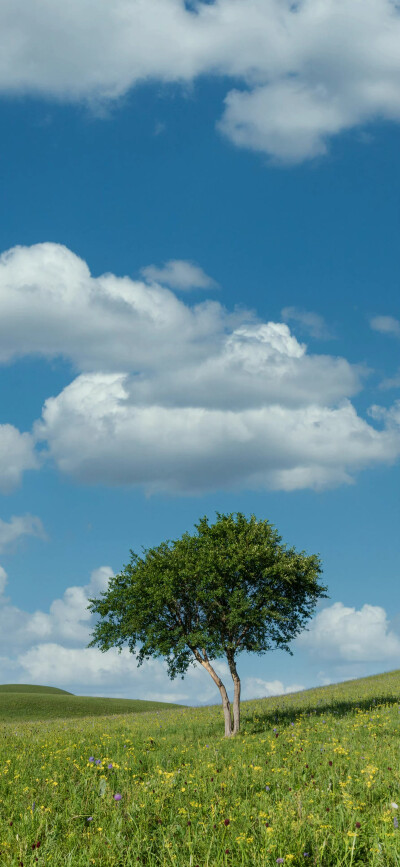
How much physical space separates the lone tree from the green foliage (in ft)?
0.16

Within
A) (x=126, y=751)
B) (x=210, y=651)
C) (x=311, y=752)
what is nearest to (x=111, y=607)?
(x=210, y=651)

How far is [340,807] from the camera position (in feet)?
36.7

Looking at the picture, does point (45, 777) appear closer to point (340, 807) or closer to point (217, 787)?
point (217, 787)

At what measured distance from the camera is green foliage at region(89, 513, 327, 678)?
30.2 meters

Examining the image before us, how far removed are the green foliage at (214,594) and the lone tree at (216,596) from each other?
0.05 metres

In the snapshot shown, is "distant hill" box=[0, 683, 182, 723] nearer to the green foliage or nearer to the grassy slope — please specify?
the grassy slope

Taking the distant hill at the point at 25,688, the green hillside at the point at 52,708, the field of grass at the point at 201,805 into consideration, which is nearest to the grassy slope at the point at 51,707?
the green hillside at the point at 52,708

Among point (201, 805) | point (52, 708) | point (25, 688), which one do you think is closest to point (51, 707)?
point (52, 708)

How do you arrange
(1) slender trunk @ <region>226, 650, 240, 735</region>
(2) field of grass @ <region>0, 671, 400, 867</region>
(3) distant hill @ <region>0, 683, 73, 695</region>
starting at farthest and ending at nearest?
(3) distant hill @ <region>0, 683, 73, 695</region> < (1) slender trunk @ <region>226, 650, 240, 735</region> < (2) field of grass @ <region>0, 671, 400, 867</region>

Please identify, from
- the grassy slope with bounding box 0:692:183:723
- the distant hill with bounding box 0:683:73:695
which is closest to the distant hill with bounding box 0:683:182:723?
the grassy slope with bounding box 0:692:183:723

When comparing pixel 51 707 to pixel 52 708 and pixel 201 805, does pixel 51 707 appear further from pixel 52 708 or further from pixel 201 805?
pixel 201 805

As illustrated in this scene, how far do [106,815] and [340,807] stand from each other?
166 inches

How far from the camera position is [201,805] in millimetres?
12117

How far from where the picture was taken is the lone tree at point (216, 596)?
3012 cm
